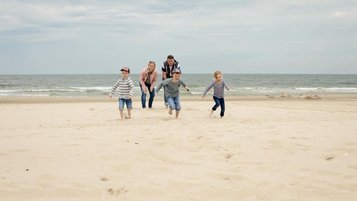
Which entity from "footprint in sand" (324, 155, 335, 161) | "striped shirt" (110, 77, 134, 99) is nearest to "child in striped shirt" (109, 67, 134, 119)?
"striped shirt" (110, 77, 134, 99)

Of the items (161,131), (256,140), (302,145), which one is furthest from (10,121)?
(302,145)

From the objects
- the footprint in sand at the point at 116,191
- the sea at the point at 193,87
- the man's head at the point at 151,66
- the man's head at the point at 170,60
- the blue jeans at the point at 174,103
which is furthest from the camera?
the sea at the point at 193,87

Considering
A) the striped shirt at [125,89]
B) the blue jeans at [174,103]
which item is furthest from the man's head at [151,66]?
the blue jeans at [174,103]

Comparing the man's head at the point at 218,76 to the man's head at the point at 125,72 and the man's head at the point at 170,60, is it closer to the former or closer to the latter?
the man's head at the point at 170,60

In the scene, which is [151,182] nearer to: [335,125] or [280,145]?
[280,145]

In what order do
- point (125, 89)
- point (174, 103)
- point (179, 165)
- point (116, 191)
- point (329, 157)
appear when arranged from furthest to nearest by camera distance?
point (174, 103) < point (125, 89) < point (329, 157) < point (179, 165) < point (116, 191)

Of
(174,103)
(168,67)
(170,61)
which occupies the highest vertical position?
(170,61)

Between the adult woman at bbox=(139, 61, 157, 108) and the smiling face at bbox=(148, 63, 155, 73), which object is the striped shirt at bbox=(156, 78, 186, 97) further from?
the smiling face at bbox=(148, 63, 155, 73)

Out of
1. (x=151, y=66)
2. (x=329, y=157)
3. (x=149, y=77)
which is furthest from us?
(x=149, y=77)

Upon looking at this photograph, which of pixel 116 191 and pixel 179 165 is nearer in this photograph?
pixel 116 191

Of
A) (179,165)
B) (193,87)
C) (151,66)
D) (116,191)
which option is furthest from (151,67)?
(193,87)

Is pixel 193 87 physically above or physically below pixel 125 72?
below

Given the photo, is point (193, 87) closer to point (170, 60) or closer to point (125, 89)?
point (170, 60)

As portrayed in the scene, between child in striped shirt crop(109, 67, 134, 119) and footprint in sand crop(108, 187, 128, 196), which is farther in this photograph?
child in striped shirt crop(109, 67, 134, 119)
